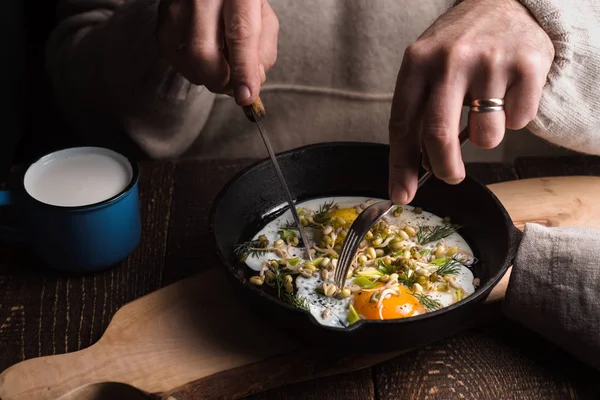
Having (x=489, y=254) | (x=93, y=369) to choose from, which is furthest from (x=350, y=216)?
(x=93, y=369)

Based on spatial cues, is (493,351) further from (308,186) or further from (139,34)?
(139,34)

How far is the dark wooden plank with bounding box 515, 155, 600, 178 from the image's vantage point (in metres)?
1.58

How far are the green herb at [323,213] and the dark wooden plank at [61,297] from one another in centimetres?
31

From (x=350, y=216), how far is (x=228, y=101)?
0.62 metres

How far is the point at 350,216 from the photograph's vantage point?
1356mm

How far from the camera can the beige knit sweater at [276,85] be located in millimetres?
1648

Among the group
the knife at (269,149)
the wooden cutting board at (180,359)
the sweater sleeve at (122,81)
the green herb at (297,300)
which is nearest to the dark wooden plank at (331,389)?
the wooden cutting board at (180,359)

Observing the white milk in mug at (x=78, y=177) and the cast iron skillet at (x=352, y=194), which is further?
the white milk in mug at (x=78, y=177)

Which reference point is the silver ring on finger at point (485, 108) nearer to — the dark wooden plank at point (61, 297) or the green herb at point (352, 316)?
the green herb at point (352, 316)

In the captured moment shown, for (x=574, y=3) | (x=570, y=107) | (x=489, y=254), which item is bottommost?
(x=489, y=254)

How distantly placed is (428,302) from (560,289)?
0.21 meters

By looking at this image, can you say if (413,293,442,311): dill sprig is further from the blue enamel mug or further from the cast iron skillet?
the blue enamel mug

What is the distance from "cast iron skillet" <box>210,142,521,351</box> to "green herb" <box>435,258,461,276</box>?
3 centimetres

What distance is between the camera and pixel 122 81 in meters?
1.70
